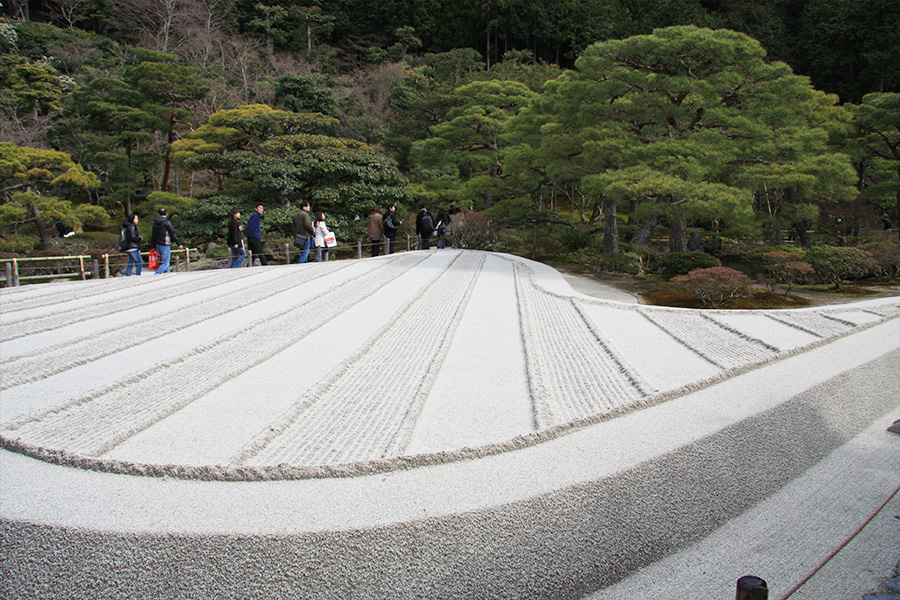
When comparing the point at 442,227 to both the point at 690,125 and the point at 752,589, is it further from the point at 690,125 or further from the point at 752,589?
the point at 752,589

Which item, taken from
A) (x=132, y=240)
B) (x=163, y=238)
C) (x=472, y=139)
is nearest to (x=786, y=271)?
(x=163, y=238)

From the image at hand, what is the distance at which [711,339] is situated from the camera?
4.51m

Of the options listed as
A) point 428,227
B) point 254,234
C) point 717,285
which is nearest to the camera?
point 717,285

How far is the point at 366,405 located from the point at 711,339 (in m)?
3.11

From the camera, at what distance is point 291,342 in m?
4.45

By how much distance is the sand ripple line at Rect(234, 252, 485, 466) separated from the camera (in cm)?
246

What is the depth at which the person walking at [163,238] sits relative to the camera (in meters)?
8.40

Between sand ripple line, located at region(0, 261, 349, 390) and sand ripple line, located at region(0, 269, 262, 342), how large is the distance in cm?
65

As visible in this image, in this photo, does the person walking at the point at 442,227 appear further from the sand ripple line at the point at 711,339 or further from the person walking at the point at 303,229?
the sand ripple line at the point at 711,339

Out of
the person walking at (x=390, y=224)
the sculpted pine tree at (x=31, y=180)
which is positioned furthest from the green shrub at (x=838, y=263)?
the sculpted pine tree at (x=31, y=180)

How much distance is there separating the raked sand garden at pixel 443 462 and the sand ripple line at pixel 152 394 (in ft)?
0.06

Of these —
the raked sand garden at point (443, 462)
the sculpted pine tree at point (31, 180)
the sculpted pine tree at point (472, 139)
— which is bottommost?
the raked sand garden at point (443, 462)

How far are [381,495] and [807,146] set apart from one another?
13.0 metres

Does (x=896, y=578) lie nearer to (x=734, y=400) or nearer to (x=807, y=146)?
(x=734, y=400)
